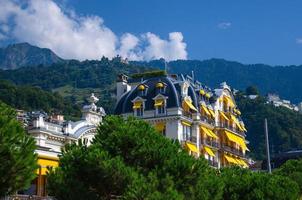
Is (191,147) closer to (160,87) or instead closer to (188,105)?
(188,105)

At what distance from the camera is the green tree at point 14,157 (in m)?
27.6

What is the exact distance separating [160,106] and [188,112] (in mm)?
3953

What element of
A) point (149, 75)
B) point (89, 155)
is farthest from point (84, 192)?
point (149, 75)

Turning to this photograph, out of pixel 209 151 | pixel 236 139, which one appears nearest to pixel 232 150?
pixel 236 139

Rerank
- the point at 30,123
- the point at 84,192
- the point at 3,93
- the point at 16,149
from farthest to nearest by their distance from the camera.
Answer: the point at 3,93
the point at 30,123
the point at 84,192
the point at 16,149

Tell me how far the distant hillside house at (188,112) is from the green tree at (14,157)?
127ft

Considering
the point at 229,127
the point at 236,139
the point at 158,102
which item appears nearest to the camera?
the point at 158,102

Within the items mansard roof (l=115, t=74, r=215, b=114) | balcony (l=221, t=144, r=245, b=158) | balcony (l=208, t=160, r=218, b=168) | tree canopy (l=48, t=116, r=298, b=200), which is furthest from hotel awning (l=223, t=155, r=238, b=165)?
tree canopy (l=48, t=116, r=298, b=200)

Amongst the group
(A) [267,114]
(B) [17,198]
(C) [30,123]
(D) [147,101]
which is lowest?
(B) [17,198]

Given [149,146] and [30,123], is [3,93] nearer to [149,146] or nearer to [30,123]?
[30,123]

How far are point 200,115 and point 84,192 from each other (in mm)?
44267

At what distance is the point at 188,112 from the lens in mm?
72875

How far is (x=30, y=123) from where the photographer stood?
5662 centimetres

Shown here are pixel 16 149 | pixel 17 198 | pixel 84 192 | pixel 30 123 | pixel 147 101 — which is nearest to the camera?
pixel 16 149
